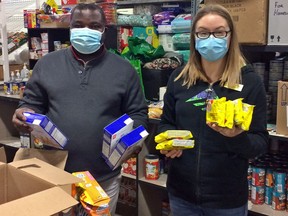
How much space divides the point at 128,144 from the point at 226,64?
0.54 m

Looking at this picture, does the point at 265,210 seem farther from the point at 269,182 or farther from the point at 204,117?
the point at 204,117

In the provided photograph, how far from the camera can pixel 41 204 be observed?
1.07 meters

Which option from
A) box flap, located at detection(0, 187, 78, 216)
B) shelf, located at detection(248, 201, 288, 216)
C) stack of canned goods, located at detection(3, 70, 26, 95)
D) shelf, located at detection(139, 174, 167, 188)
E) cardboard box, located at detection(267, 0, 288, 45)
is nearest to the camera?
box flap, located at detection(0, 187, 78, 216)

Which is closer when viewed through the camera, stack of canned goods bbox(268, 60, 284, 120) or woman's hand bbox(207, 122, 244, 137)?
woman's hand bbox(207, 122, 244, 137)

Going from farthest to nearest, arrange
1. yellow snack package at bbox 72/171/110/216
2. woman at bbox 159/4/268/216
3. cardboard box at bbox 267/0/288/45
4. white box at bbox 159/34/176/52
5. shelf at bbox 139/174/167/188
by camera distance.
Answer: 1. white box at bbox 159/34/176/52
2. shelf at bbox 139/174/167/188
3. cardboard box at bbox 267/0/288/45
4. woman at bbox 159/4/268/216
5. yellow snack package at bbox 72/171/110/216

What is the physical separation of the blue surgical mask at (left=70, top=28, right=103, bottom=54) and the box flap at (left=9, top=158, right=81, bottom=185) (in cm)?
64

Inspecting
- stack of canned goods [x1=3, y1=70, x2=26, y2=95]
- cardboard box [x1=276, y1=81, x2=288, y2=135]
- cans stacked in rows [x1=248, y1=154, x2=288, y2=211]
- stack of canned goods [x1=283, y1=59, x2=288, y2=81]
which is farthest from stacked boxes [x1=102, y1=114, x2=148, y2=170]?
stack of canned goods [x1=3, y1=70, x2=26, y2=95]

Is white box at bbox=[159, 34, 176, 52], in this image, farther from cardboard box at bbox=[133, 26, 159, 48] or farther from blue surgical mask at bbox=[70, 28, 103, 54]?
blue surgical mask at bbox=[70, 28, 103, 54]

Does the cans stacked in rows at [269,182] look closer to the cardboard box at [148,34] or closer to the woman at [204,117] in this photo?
the woman at [204,117]

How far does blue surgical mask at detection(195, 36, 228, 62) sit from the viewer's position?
1.51 meters

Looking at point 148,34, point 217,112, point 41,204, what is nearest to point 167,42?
point 148,34

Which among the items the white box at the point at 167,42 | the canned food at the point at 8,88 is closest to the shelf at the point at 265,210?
the white box at the point at 167,42

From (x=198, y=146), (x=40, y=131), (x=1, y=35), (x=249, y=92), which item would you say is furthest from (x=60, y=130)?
(x=1, y=35)

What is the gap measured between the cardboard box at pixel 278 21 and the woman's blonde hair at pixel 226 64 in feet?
1.68
